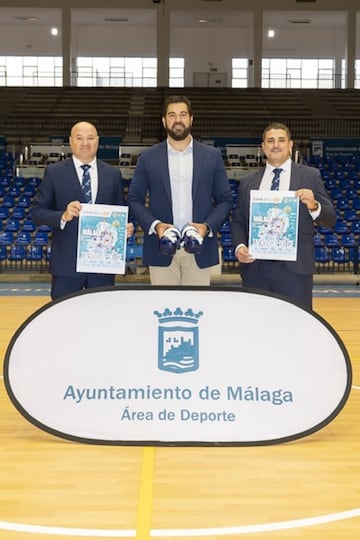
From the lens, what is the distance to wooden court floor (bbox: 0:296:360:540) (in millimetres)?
2684

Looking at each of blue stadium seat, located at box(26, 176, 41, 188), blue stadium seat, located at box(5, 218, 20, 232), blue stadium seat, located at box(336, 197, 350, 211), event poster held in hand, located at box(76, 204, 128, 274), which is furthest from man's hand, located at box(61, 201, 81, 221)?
blue stadium seat, located at box(26, 176, 41, 188)

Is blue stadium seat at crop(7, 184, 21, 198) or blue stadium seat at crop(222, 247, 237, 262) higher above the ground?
blue stadium seat at crop(7, 184, 21, 198)

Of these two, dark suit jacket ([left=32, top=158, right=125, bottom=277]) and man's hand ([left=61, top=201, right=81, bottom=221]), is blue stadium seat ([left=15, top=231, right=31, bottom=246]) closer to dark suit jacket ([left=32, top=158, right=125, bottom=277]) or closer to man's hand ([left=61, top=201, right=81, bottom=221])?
dark suit jacket ([left=32, top=158, right=125, bottom=277])

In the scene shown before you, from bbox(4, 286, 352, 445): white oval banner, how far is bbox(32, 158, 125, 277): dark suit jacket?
592 millimetres

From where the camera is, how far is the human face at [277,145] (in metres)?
4.01

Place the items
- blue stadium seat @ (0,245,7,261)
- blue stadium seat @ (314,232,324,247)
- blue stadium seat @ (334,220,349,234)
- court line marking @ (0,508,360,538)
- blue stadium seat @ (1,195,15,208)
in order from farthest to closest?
blue stadium seat @ (1,195,15,208) → blue stadium seat @ (334,220,349,234) → blue stadium seat @ (314,232,324,247) → blue stadium seat @ (0,245,7,261) → court line marking @ (0,508,360,538)

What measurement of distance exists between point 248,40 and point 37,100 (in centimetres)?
789

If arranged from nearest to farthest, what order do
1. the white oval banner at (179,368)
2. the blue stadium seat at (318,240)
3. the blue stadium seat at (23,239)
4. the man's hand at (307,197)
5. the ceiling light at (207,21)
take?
the white oval banner at (179,368) < the man's hand at (307,197) < the blue stadium seat at (318,240) < the blue stadium seat at (23,239) < the ceiling light at (207,21)

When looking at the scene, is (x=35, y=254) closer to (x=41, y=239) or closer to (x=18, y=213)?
(x=41, y=239)

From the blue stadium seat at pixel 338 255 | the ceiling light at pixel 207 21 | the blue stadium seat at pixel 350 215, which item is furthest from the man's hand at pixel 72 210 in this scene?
the ceiling light at pixel 207 21

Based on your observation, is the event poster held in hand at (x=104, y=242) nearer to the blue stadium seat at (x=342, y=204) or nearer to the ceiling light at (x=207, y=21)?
the blue stadium seat at (x=342, y=204)

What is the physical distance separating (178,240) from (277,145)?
0.71 metres

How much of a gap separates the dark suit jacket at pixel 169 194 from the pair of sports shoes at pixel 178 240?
0.85 ft

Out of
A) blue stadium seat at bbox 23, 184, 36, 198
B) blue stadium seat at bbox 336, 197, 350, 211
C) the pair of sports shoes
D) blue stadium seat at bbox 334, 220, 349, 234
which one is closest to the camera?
the pair of sports shoes
